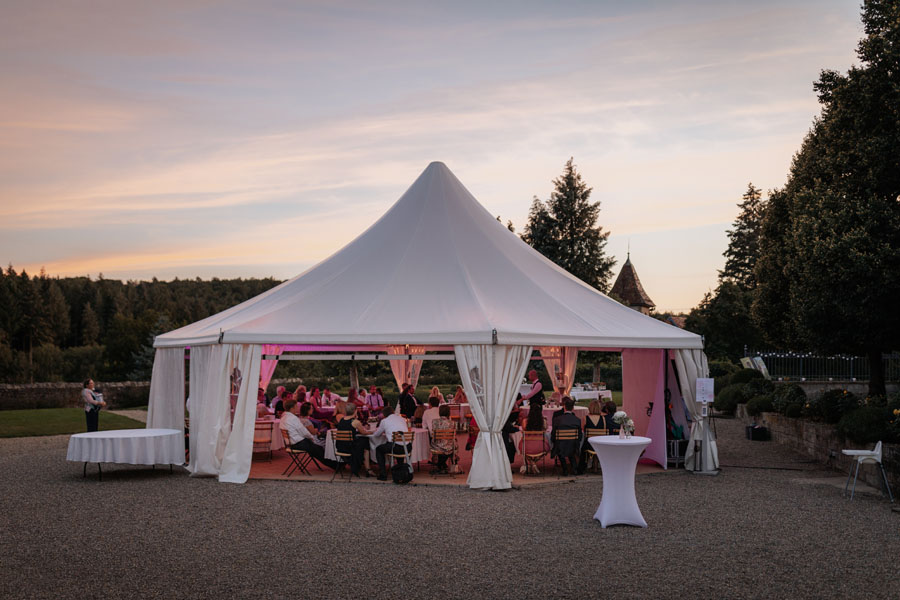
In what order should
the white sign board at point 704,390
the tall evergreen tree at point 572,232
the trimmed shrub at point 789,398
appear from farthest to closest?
the tall evergreen tree at point 572,232 → the trimmed shrub at point 789,398 → the white sign board at point 704,390

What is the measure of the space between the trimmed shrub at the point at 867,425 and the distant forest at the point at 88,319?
27438 mm

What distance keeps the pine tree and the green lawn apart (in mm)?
36381

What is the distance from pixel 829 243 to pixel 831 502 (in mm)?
5444

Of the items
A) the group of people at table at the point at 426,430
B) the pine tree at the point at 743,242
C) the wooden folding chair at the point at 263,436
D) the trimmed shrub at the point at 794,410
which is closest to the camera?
the group of people at table at the point at 426,430

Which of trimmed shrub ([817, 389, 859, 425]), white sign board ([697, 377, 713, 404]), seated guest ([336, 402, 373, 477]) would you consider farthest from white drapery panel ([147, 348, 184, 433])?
trimmed shrub ([817, 389, 859, 425])

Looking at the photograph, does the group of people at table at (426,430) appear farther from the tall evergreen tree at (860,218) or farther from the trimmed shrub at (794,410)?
the trimmed shrub at (794,410)

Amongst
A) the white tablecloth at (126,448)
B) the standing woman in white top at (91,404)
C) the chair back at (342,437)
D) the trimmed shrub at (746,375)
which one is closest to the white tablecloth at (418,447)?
the chair back at (342,437)

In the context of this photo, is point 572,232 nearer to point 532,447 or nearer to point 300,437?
point 532,447

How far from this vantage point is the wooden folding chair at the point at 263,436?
1277 centimetres

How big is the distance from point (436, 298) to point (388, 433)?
7.26 feet

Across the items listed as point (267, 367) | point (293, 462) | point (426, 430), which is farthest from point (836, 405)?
point (267, 367)

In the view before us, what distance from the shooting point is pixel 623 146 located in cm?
1550

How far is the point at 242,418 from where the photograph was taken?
36.8ft

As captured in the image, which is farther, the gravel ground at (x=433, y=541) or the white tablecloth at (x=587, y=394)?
the white tablecloth at (x=587, y=394)
